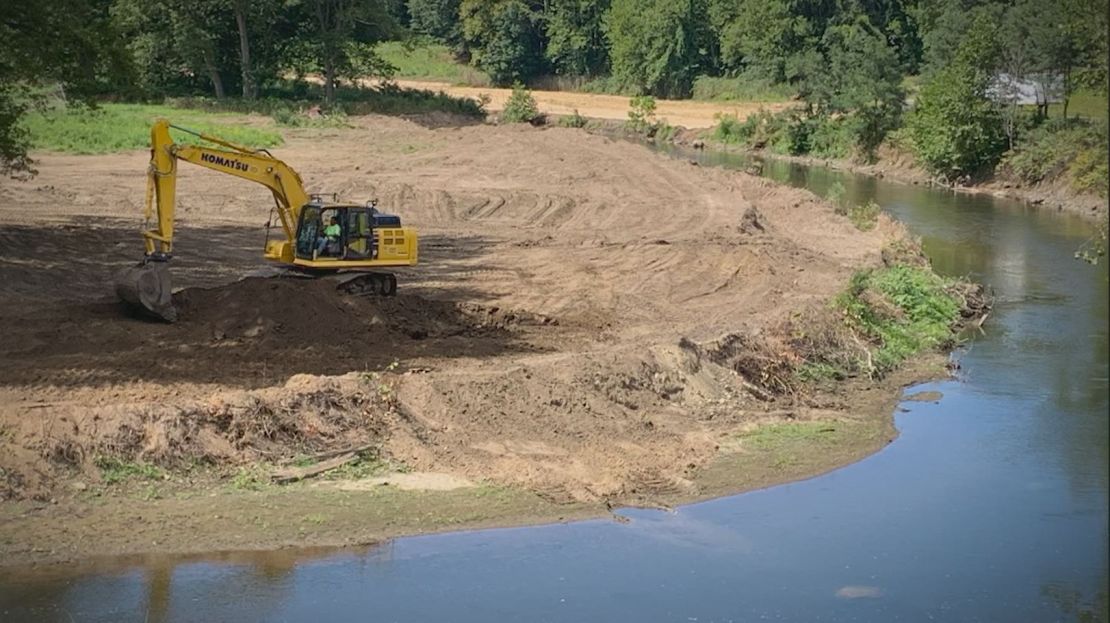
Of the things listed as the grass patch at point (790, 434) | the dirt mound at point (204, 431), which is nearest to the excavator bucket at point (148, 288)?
the dirt mound at point (204, 431)

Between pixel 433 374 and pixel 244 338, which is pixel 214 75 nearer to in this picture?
pixel 244 338

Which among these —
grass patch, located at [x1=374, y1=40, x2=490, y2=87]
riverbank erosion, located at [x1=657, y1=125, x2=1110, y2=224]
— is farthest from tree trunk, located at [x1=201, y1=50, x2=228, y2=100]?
grass patch, located at [x1=374, y1=40, x2=490, y2=87]

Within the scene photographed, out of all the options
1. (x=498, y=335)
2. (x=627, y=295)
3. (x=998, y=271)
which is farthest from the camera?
(x=998, y=271)

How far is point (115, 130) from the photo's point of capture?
54719 mm

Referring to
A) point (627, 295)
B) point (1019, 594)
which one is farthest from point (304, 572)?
point (627, 295)

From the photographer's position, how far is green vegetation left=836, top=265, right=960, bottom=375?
1233 inches

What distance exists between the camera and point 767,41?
91188 millimetres

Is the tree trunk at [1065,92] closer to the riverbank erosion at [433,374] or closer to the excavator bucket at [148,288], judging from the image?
the riverbank erosion at [433,374]

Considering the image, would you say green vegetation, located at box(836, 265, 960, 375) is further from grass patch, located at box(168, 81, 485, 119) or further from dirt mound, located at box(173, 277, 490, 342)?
grass patch, located at box(168, 81, 485, 119)

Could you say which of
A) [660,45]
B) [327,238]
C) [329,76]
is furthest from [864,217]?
[660,45]

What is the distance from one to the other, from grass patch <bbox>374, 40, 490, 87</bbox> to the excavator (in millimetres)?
79300

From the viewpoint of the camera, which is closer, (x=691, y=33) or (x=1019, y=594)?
(x=1019, y=594)

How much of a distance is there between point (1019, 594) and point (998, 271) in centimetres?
2397

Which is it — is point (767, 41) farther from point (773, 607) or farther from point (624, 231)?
point (773, 607)
